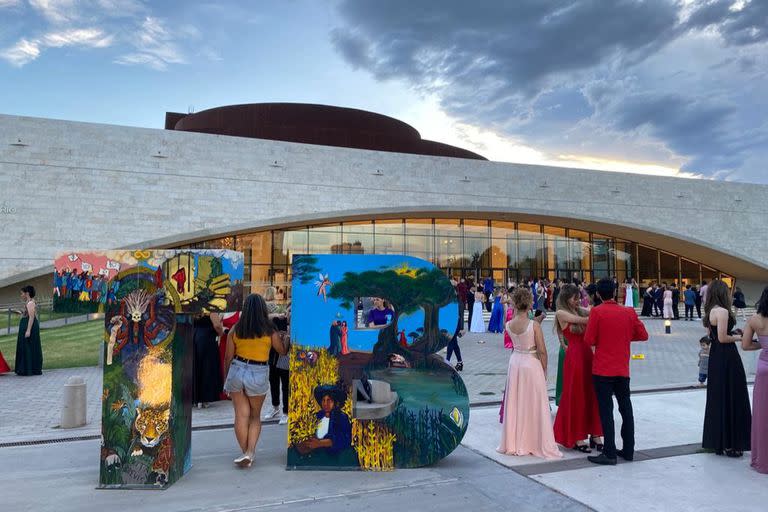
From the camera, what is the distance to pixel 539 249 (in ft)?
108

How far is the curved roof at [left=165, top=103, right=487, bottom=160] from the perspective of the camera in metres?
33.3

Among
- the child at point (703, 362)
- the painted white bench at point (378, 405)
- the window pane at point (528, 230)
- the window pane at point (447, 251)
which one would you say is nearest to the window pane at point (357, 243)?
the window pane at point (447, 251)

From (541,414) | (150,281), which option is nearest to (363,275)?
(150,281)

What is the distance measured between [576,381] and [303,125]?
31.0 meters

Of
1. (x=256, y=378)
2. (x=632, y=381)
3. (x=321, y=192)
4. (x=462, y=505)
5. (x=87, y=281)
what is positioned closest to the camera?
(x=462, y=505)

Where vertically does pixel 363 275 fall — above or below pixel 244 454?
above

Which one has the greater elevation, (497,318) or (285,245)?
(285,245)

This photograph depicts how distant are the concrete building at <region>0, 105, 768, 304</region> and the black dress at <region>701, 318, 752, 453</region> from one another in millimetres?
20687

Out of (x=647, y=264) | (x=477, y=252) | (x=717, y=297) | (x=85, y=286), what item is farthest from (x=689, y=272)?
(x=85, y=286)

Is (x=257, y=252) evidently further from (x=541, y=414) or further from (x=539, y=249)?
(x=541, y=414)

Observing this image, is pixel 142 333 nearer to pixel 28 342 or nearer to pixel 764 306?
pixel 764 306

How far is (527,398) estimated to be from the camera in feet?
17.4

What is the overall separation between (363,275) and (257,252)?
77.6 feet

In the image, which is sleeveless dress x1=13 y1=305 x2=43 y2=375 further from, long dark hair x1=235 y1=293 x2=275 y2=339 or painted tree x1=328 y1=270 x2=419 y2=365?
painted tree x1=328 y1=270 x2=419 y2=365
